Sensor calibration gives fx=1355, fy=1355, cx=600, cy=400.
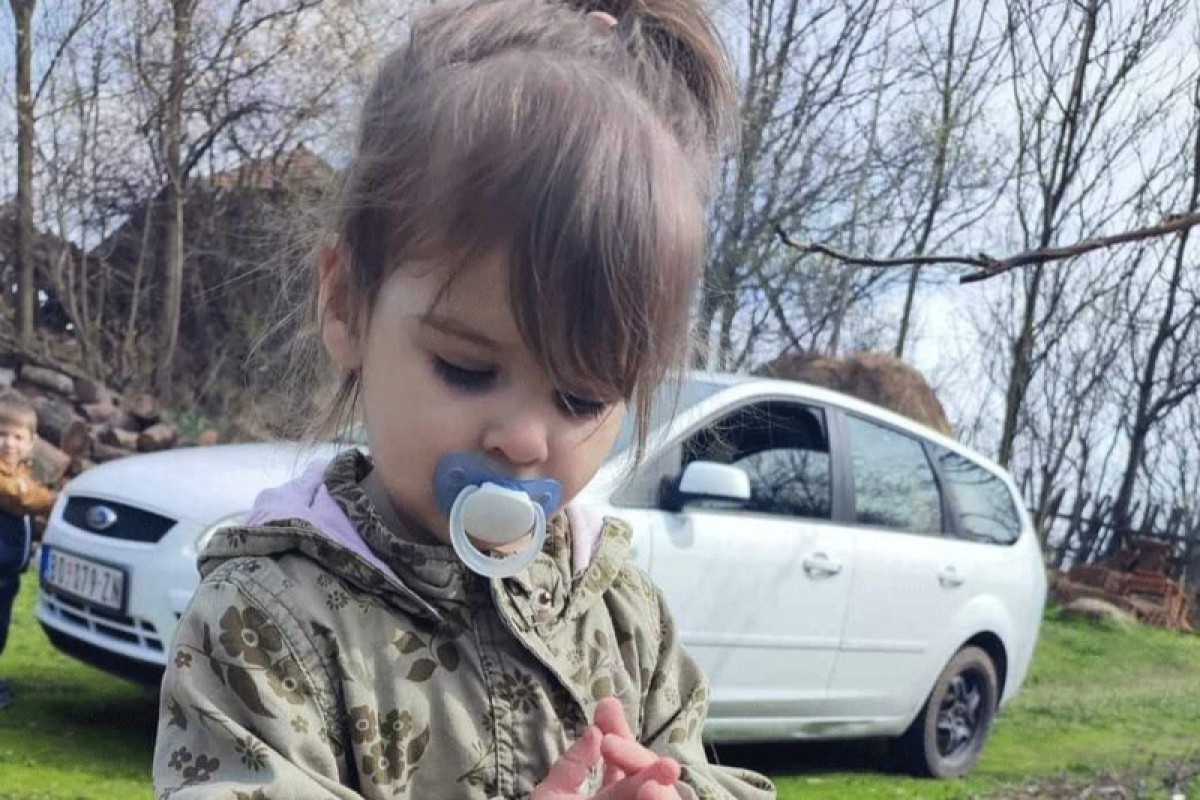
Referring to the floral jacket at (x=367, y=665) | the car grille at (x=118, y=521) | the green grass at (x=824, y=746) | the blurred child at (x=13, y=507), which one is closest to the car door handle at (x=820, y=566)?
the green grass at (x=824, y=746)

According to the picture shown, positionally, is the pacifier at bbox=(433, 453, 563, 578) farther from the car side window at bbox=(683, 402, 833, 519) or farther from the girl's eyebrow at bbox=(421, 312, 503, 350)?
the car side window at bbox=(683, 402, 833, 519)

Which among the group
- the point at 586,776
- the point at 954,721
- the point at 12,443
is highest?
the point at 586,776

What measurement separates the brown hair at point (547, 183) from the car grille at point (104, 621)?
10.3 ft

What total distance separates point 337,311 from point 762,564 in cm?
365

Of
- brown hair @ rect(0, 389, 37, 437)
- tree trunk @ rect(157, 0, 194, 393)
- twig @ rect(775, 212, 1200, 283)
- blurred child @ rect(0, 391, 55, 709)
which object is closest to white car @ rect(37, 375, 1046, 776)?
blurred child @ rect(0, 391, 55, 709)

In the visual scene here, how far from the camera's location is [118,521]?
4.29m

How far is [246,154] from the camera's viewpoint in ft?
34.3

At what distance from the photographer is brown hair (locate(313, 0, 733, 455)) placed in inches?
43.1

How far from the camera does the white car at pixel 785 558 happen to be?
4.20 m

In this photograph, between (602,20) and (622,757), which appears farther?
(602,20)

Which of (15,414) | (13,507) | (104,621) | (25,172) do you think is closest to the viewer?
(104,621)

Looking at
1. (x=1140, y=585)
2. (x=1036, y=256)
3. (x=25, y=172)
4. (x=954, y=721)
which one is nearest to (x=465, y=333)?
(x=1036, y=256)

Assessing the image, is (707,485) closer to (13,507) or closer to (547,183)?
(13,507)

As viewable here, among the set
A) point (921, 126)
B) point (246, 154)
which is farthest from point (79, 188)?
point (921, 126)
